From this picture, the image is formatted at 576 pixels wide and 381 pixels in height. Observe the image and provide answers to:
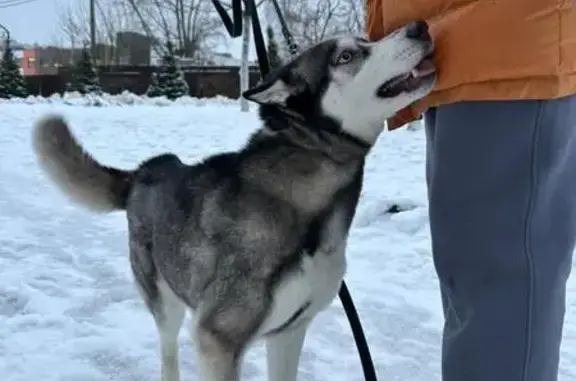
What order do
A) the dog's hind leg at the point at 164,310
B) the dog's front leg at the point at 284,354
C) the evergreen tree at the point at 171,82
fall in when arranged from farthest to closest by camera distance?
1. the evergreen tree at the point at 171,82
2. the dog's hind leg at the point at 164,310
3. the dog's front leg at the point at 284,354

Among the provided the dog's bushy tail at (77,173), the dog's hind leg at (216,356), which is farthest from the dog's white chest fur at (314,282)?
the dog's bushy tail at (77,173)

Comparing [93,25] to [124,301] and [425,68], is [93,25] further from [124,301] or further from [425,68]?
[425,68]

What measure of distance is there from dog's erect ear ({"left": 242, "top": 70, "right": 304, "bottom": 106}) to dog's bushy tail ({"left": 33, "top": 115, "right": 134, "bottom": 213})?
0.75 metres

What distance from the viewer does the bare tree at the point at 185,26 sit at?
134 feet

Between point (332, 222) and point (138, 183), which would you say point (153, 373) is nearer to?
point (138, 183)

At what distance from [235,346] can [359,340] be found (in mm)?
383

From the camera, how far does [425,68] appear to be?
184cm

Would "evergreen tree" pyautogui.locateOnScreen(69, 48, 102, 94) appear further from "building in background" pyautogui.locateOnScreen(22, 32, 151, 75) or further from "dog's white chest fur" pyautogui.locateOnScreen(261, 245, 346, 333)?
"dog's white chest fur" pyautogui.locateOnScreen(261, 245, 346, 333)

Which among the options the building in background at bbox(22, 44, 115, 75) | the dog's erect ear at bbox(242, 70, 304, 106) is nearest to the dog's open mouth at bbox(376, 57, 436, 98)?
the dog's erect ear at bbox(242, 70, 304, 106)

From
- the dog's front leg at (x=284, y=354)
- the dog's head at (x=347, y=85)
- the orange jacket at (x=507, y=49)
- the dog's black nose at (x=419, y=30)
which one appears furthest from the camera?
the dog's front leg at (x=284, y=354)

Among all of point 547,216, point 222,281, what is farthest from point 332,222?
point 547,216

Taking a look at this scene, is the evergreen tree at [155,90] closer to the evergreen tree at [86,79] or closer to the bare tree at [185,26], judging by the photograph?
the evergreen tree at [86,79]

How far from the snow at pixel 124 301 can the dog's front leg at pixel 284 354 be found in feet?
0.67

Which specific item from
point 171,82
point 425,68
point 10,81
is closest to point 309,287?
point 425,68
